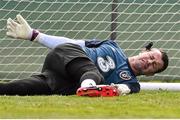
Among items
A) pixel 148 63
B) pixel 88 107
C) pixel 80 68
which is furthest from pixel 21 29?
pixel 88 107

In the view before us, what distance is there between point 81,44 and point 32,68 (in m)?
2.28

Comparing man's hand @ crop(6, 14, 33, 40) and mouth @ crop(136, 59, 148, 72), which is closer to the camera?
mouth @ crop(136, 59, 148, 72)

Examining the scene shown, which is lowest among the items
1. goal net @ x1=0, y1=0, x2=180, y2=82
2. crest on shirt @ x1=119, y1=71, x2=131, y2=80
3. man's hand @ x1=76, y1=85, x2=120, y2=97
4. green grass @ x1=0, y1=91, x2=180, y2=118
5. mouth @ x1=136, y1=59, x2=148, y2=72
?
green grass @ x1=0, y1=91, x2=180, y2=118

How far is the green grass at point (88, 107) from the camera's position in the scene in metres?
4.45

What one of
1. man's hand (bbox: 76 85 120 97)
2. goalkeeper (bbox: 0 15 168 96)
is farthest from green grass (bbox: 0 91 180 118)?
goalkeeper (bbox: 0 15 168 96)

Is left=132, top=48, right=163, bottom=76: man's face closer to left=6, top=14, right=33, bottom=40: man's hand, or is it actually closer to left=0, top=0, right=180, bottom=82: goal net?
left=6, top=14, right=33, bottom=40: man's hand

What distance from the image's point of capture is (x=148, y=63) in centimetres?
617

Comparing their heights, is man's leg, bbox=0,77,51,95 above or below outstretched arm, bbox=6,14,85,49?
below

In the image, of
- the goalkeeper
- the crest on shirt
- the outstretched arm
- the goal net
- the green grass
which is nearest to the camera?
the green grass

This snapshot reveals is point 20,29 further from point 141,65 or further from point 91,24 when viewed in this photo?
point 91,24

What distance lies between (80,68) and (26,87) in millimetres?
498

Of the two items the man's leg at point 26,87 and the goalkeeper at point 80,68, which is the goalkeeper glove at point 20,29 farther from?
the man's leg at point 26,87

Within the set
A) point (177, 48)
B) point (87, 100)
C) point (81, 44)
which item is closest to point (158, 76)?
point (177, 48)

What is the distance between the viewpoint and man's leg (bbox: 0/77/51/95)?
19.3 ft
